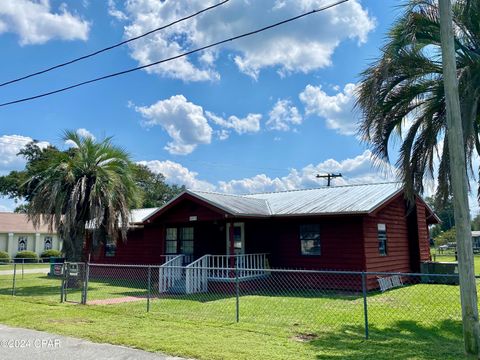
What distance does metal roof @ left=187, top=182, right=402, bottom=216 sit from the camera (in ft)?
51.0

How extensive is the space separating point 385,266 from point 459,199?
1107 centimetres

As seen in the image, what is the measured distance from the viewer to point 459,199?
20.9 ft

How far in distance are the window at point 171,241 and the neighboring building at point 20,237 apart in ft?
86.4

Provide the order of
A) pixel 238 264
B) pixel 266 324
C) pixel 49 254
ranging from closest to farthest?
pixel 266 324 < pixel 238 264 < pixel 49 254

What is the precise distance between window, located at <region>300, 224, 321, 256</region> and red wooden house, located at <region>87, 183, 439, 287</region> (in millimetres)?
38

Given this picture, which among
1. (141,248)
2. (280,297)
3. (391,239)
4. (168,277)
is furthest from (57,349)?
(141,248)

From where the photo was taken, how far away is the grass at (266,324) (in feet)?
22.7

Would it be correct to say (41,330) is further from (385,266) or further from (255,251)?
(385,266)

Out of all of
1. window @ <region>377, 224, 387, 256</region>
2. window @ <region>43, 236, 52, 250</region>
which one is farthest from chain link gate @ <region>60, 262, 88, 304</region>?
window @ <region>43, 236, 52, 250</region>

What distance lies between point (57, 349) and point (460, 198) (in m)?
6.65

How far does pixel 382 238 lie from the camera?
664 inches

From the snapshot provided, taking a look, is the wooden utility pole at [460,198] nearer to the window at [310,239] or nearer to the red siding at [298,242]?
the red siding at [298,242]

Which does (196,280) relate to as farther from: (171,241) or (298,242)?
(171,241)

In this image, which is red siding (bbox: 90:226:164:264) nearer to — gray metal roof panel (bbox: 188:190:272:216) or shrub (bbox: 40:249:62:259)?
gray metal roof panel (bbox: 188:190:272:216)
